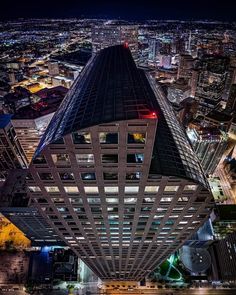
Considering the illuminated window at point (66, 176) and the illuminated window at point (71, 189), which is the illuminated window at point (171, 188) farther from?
the illuminated window at point (66, 176)

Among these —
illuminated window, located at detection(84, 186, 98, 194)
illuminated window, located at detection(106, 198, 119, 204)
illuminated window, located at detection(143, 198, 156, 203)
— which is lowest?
illuminated window, located at detection(143, 198, 156, 203)

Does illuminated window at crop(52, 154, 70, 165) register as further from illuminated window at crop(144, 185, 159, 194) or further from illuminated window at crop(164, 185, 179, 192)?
illuminated window at crop(164, 185, 179, 192)

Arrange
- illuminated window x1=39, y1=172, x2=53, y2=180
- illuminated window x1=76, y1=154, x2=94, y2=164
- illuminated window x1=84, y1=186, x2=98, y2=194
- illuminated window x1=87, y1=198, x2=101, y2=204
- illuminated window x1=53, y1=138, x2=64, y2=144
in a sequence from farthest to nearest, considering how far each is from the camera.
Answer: illuminated window x1=87, y1=198, x2=101, y2=204 → illuminated window x1=84, y1=186, x2=98, y2=194 → illuminated window x1=39, y1=172, x2=53, y2=180 → illuminated window x1=76, y1=154, x2=94, y2=164 → illuminated window x1=53, y1=138, x2=64, y2=144

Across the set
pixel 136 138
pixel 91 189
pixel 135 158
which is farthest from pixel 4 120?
pixel 136 138

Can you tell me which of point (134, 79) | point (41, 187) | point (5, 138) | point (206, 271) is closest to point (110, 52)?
point (134, 79)

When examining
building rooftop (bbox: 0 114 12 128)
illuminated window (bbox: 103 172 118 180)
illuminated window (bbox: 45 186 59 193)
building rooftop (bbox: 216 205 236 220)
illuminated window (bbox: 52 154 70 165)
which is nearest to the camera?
illuminated window (bbox: 52 154 70 165)

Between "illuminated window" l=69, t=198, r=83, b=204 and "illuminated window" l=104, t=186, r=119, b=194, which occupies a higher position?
"illuminated window" l=104, t=186, r=119, b=194

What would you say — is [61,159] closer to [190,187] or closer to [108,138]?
[108,138]

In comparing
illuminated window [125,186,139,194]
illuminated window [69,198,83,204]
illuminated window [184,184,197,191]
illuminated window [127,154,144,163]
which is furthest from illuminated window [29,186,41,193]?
illuminated window [184,184,197,191]
